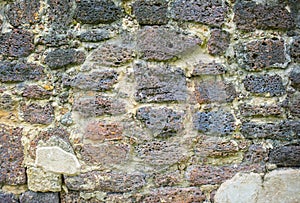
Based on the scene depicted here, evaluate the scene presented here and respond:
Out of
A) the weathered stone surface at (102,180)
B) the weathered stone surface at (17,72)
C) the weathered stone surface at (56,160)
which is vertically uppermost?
the weathered stone surface at (17,72)

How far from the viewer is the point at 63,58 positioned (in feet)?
6.39

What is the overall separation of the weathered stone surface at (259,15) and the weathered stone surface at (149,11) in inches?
14.3

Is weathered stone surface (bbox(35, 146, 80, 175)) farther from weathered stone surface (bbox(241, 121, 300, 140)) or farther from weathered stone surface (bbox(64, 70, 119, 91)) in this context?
weathered stone surface (bbox(241, 121, 300, 140))

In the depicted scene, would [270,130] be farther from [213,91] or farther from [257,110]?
[213,91]

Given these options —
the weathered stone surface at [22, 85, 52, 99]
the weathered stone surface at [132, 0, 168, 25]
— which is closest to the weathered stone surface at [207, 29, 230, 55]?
the weathered stone surface at [132, 0, 168, 25]

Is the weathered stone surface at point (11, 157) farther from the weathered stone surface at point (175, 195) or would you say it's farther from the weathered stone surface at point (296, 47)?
the weathered stone surface at point (296, 47)

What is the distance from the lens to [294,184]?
2.03 m

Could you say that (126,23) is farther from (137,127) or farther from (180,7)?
(137,127)

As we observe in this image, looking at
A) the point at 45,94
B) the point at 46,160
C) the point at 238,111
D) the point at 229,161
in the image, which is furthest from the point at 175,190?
the point at 45,94

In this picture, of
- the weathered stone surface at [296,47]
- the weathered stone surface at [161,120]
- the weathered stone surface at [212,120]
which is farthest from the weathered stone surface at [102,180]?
the weathered stone surface at [296,47]

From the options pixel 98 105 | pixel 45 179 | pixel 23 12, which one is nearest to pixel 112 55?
pixel 98 105

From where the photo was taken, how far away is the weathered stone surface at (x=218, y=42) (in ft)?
6.47

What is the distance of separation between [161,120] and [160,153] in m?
0.17

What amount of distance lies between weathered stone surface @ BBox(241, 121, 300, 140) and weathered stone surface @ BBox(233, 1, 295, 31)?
1.58ft
